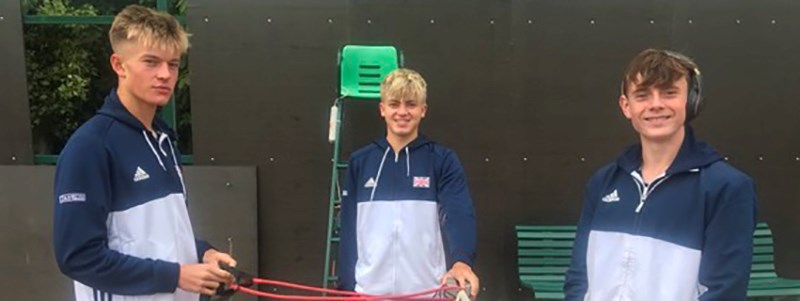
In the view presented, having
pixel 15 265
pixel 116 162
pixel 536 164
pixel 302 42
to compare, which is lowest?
pixel 15 265

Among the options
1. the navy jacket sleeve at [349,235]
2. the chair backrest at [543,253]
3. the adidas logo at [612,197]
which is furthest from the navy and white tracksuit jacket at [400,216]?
the chair backrest at [543,253]

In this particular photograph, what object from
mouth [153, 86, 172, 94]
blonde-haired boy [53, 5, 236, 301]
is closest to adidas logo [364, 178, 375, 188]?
blonde-haired boy [53, 5, 236, 301]

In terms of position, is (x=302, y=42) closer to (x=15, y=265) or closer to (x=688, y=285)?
(x=15, y=265)

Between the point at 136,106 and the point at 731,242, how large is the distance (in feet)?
6.26

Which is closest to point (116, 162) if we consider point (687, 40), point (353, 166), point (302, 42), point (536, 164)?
point (353, 166)

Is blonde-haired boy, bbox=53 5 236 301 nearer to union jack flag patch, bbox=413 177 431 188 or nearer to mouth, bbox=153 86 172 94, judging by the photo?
mouth, bbox=153 86 172 94

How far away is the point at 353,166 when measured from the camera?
3510mm

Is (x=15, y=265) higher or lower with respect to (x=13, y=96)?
lower

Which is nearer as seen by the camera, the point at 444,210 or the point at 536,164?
the point at 444,210

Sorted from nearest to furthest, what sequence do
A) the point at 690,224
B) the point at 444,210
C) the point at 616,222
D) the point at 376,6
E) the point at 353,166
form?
1. the point at 690,224
2. the point at 616,222
3. the point at 444,210
4. the point at 353,166
5. the point at 376,6

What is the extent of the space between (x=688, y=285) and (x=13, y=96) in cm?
489

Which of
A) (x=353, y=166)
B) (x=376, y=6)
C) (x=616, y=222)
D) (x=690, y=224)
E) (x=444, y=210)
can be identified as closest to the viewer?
(x=690, y=224)

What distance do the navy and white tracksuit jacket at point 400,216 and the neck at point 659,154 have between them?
1.08 metres

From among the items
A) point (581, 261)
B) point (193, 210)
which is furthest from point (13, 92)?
point (581, 261)
